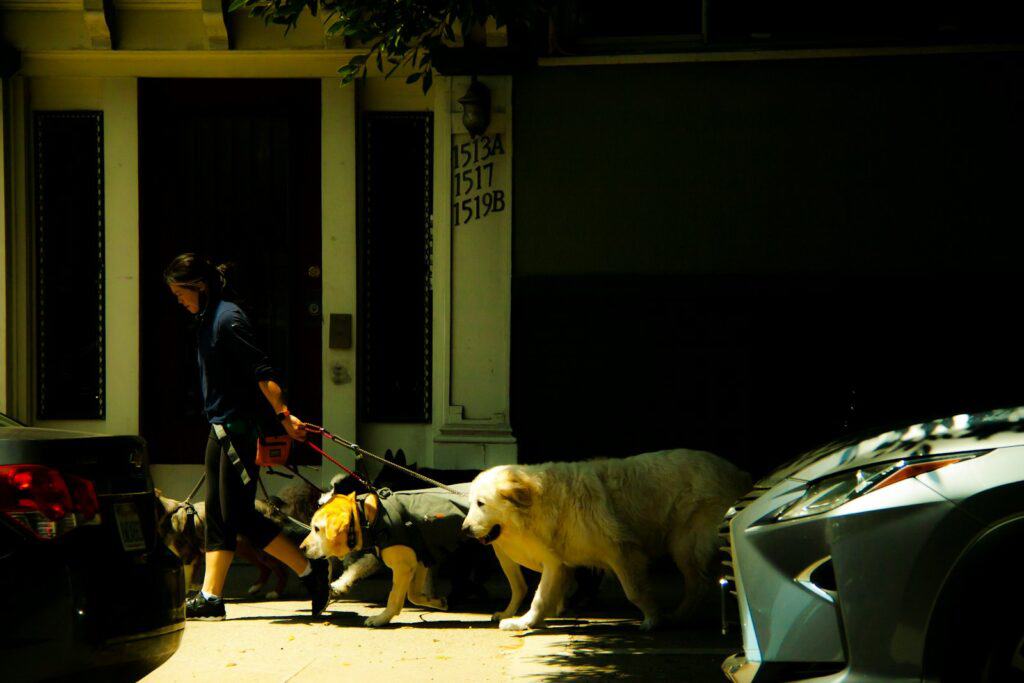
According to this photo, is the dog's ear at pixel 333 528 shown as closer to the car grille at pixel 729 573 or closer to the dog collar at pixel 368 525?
the dog collar at pixel 368 525

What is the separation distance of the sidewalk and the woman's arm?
44.6 inches

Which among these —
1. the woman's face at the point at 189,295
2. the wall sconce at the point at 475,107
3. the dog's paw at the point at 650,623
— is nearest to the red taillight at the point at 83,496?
the woman's face at the point at 189,295

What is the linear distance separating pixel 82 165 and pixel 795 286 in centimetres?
575

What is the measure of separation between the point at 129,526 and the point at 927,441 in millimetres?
2780

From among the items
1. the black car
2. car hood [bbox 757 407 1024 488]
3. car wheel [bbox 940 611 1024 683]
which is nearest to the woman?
the black car

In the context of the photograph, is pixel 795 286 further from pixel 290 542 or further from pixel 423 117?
pixel 290 542

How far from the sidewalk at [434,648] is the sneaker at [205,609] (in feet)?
0.17

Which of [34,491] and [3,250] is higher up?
[3,250]

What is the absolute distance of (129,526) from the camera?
445 cm

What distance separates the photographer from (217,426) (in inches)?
285

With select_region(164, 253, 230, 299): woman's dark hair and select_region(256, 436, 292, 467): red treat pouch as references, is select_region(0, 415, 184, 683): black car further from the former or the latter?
select_region(164, 253, 230, 299): woman's dark hair

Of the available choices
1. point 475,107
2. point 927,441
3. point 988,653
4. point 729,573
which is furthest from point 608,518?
point 475,107

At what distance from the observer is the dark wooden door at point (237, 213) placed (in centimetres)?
999

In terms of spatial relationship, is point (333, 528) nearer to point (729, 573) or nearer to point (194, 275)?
point (194, 275)
